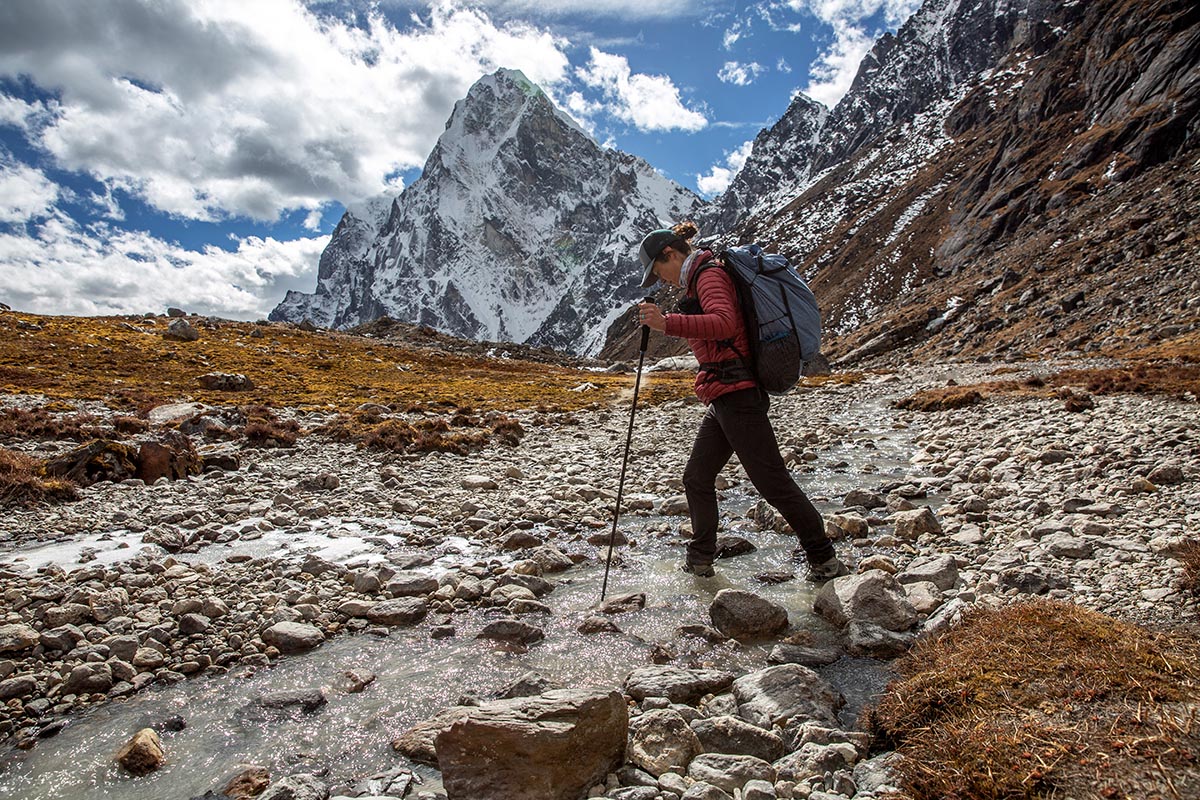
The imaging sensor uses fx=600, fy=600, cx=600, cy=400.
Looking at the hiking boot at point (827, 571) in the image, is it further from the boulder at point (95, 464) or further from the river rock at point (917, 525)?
the boulder at point (95, 464)

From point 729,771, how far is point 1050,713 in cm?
160

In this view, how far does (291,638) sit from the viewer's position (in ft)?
17.7

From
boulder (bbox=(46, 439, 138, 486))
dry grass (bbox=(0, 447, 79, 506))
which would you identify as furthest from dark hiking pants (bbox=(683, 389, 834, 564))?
boulder (bbox=(46, 439, 138, 486))

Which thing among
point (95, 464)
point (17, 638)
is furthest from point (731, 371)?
point (95, 464)

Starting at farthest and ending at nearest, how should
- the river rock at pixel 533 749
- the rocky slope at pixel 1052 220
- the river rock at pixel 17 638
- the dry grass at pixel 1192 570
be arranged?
the rocky slope at pixel 1052 220
the river rock at pixel 17 638
the dry grass at pixel 1192 570
the river rock at pixel 533 749

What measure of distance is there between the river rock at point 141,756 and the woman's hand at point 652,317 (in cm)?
487

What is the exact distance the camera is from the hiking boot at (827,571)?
6.46 meters

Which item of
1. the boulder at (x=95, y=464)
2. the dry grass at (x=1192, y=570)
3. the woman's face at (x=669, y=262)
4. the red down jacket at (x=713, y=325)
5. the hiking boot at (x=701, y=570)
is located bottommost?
the hiking boot at (x=701, y=570)

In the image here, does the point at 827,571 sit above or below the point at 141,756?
above

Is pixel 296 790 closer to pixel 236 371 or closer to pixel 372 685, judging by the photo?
pixel 372 685

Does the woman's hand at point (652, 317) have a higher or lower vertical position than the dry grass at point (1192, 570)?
higher

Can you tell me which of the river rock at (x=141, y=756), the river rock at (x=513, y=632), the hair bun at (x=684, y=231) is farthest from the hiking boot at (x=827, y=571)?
the river rock at (x=141, y=756)

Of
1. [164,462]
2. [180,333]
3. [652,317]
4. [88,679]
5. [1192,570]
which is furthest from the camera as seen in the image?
[180,333]

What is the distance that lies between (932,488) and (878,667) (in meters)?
6.69
